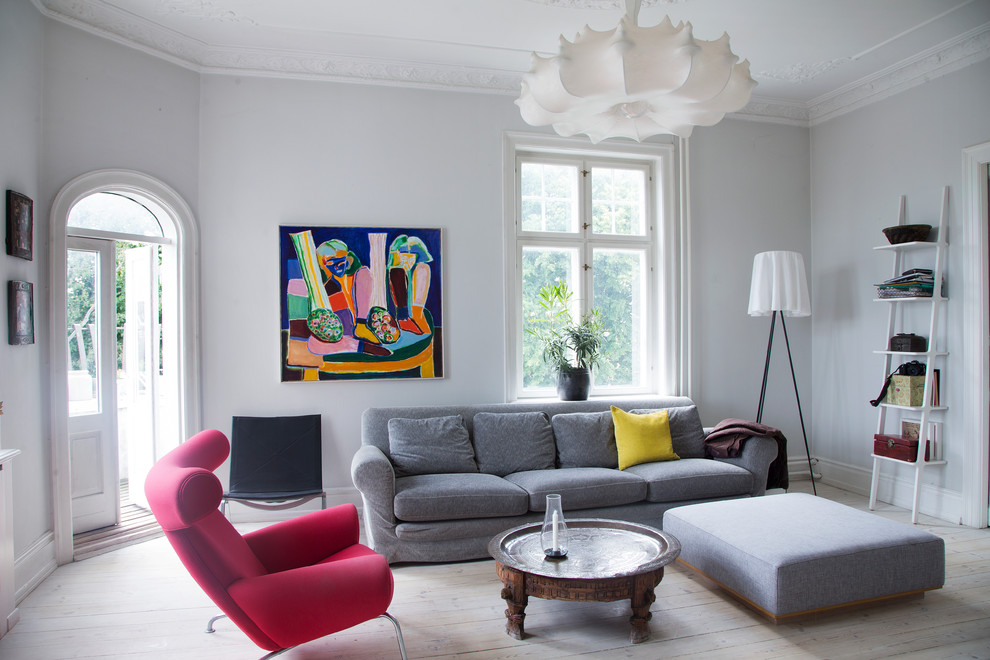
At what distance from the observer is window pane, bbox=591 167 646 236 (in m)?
5.02

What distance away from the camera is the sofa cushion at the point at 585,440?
417cm

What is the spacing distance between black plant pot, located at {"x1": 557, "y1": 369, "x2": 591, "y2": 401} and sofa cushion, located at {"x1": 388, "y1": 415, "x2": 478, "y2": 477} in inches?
36.2

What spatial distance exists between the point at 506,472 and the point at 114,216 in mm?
3092

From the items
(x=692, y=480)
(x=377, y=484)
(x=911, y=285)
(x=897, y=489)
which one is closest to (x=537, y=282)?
(x=692, y=480)

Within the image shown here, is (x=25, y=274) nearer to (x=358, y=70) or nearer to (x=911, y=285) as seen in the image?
(x=358, y=70)

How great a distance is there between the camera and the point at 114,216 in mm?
4082

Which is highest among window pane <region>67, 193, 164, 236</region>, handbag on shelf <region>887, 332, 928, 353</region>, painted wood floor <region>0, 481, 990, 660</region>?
window pane <region>67, 193, 164, 236</region>

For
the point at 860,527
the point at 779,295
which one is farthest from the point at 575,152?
the point at 860,527

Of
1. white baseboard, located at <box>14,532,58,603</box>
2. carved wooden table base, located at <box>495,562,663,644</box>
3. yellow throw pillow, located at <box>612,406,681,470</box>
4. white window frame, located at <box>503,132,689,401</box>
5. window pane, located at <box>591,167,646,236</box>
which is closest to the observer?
carved wooden table base, located at <box>495,562,663,644</box>

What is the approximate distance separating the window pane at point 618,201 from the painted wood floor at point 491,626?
2.76m

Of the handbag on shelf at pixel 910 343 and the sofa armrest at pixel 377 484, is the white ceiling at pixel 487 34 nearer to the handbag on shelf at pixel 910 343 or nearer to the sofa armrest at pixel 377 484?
the handbag on shelf at pixel 910 343

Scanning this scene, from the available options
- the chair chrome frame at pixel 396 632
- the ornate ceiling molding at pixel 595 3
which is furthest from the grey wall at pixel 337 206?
the chair chrome frame at pixel 396 632

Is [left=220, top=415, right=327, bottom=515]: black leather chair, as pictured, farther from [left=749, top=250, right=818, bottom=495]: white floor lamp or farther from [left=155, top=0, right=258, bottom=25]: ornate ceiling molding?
[left=749, top=250, right=818, bottom=495]: white floor lamp

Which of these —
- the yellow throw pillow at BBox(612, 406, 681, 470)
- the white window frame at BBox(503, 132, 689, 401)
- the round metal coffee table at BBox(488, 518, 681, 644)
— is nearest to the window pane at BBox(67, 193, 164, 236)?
the white window frame at BBox(503, 132, 689, 401)
